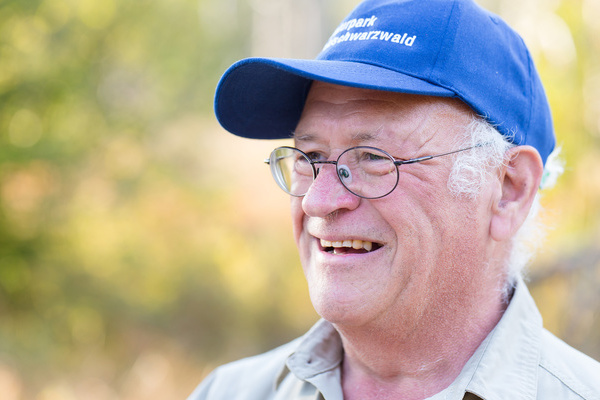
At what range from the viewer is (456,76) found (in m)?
1.68

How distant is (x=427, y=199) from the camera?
170 centimetres

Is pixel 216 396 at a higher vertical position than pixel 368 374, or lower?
lower

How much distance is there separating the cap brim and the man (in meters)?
0.01

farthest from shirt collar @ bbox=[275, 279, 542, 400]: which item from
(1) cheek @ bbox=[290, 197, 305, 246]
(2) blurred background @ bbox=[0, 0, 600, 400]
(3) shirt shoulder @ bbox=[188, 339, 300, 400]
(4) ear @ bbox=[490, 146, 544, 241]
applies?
(2) blurred background @ bbox=[0, 0, 600, 400]

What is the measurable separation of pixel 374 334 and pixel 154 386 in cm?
407

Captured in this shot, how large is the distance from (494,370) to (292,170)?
0.86 meters

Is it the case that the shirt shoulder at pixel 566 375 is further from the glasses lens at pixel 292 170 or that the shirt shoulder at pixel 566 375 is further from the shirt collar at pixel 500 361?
the glasses lens at pixel 292 170

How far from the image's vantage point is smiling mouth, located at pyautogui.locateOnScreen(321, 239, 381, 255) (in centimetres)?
176

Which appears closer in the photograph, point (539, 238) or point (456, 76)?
point (456, 76)

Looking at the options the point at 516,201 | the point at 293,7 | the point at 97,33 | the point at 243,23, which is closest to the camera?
the point at 516,201

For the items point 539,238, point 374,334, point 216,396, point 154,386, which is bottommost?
point 154,386

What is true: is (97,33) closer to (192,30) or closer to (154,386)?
(192,30)

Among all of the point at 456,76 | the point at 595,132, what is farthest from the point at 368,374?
the point at 595,132

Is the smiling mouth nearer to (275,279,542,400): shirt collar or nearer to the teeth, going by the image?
the teeth
